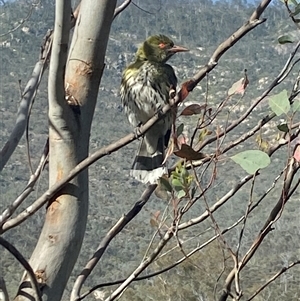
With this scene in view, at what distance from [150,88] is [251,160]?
1538 mm

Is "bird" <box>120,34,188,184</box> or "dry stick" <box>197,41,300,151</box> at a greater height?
"bird" <box>120,34,188,184</box>

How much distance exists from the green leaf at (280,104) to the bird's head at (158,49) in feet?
5.12

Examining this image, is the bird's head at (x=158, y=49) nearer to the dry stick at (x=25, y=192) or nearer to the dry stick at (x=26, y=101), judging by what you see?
the dry stick at (x=26, y=101)

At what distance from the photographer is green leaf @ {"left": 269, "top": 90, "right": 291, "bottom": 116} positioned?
837 millimetres

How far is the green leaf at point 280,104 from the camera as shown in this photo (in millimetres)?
837

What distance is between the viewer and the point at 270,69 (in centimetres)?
3117

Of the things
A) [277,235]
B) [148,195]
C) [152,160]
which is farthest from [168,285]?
[148,195]

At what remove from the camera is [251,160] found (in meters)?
0.79

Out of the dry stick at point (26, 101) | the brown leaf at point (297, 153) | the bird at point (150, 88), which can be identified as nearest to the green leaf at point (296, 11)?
the brown leaf at point (297, 153)

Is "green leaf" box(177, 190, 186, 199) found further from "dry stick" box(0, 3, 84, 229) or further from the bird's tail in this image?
the bird's tail

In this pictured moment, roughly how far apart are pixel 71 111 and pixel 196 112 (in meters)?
0.17

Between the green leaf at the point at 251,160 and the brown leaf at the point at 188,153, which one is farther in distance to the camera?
the brown leaf at the point at 188,153

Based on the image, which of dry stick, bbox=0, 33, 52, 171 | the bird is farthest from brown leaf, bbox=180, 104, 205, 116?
the bird

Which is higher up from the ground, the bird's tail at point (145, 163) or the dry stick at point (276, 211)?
the bird's tail at point (145, 163)
